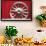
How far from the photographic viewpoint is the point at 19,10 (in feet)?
8.89

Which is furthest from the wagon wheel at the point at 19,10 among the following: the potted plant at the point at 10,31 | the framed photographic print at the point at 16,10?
the potted plant at the point at 10,31

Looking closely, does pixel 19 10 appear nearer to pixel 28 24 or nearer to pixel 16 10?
pixel 16 10

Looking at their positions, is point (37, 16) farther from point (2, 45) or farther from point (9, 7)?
point (2, 45)

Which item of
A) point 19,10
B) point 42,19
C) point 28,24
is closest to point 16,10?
point 19,10

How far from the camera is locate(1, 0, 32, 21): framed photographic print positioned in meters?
2.69

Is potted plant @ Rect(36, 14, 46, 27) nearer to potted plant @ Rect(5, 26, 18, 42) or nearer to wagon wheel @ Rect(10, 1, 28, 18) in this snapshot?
wagon wheel @ Rect(10, 1, 28, 18)

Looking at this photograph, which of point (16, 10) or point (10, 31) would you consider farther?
point (16, 10)

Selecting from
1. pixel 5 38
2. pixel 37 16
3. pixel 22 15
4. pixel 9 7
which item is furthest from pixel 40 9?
pixel 5 38

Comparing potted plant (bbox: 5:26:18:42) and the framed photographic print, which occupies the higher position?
the framed photographic print

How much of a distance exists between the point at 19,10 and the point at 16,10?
1.8 inches

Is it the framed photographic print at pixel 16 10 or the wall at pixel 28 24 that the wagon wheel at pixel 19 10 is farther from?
the wall at pixel 28 24

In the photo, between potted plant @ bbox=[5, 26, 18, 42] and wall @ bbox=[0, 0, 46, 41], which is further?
wall @ bbox=[0, 0, 46, 41]

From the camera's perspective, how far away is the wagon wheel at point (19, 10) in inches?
106

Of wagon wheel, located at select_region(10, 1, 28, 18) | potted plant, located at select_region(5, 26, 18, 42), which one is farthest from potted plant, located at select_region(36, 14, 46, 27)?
potted plant, located at select_region(5, 26, 18, 42)
